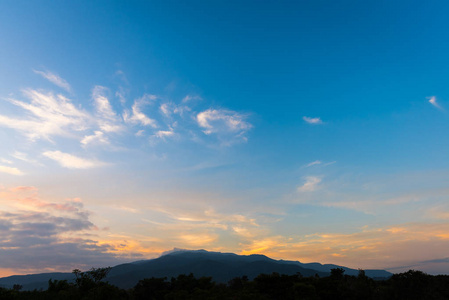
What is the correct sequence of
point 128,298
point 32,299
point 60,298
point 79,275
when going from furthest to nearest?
point 79,275, point 128,298, point 60,298, point 32,299

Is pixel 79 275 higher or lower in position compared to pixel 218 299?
higher

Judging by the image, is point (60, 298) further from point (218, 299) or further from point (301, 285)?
point (301, 285)

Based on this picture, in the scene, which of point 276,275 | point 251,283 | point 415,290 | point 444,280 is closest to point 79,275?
point 251,283

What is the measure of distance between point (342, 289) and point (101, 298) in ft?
139

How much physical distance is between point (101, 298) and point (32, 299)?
381 inches

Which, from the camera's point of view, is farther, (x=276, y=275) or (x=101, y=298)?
→ (x=276, y=275)

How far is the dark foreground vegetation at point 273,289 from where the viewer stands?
42812mm

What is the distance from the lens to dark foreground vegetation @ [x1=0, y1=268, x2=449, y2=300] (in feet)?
140

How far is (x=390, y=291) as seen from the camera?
44.5 m

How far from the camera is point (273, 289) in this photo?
55.1m

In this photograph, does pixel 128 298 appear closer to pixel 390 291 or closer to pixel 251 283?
pixel 251 283

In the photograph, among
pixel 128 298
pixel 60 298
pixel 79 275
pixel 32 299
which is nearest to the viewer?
pixel 32 299

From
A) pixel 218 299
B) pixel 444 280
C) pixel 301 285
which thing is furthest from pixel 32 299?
pixel 444 280

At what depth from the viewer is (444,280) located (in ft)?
146
